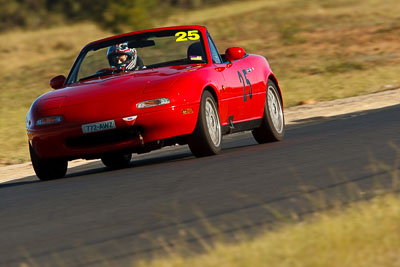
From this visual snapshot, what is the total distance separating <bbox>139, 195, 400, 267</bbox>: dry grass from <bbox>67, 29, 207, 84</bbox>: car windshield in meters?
5.52

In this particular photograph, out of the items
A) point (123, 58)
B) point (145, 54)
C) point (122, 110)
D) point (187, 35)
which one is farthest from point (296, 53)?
point (122, 110)

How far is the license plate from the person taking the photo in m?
9.27

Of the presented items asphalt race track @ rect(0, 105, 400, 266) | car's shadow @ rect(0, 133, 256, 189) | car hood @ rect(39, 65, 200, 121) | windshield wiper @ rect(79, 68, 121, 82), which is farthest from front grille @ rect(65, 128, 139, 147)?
windshield wiper @ rect(79, 68, 121, 82)

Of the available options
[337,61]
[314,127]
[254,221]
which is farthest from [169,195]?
[337,61]

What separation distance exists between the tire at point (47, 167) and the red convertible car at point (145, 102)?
10mm

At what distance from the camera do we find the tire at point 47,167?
32.5ft

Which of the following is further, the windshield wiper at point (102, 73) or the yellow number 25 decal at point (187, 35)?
the yellow number 25 decal at point (187, 35)

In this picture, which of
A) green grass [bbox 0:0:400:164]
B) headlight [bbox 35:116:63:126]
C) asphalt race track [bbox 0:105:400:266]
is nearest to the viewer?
asphalt race track [bbox 0:105:400:266]

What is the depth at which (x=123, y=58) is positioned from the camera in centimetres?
1086

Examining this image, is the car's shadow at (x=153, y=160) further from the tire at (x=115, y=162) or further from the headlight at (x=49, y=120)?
the headlight at (x=49, y=120)

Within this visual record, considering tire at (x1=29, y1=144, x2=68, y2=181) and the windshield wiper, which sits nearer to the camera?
tire at (x1=29, y1=144, x2=68, y2=181)

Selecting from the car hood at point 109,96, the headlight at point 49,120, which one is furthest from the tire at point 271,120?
the headlight at point 49,120

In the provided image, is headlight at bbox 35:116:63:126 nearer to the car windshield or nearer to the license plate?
the license plate

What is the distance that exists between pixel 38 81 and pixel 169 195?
863 inches
